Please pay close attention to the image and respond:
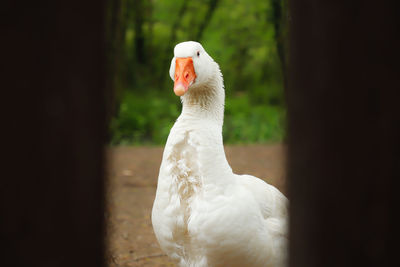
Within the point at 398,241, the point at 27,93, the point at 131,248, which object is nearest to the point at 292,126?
the point at 398,241

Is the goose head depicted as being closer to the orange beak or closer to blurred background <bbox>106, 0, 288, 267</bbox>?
the orange beak

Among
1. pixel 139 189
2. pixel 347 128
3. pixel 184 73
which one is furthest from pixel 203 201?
pixel 139 189

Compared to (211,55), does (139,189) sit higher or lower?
lower

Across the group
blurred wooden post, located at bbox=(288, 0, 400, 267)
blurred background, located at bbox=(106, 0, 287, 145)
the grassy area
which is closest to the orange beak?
blurred wooden post, located at bbox=(288, 0, 400, 267)

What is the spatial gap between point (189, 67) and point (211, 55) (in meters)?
12.5

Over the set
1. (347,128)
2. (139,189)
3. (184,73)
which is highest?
(184,73)

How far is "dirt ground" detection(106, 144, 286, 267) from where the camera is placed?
4.70 metres

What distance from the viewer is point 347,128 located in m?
1.29

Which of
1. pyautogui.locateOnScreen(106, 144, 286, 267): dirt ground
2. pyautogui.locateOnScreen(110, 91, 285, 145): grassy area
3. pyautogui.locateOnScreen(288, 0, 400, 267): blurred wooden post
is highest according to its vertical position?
pyautogui.locateOnScreen(288, 0, 400, 267): blurred wooden post

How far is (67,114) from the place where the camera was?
1.22 meters

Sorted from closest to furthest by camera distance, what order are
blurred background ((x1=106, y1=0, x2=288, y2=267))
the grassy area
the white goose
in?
1. the white goose
2. blurred background ((x1=106, y1=0, x2=288, y2=267))
3. the grassy area

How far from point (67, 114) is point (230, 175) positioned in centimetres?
197

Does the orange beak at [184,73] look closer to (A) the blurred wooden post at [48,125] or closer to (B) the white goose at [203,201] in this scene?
(B) the white goose at [203,201]

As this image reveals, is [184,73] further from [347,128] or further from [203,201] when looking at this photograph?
[347,128]
